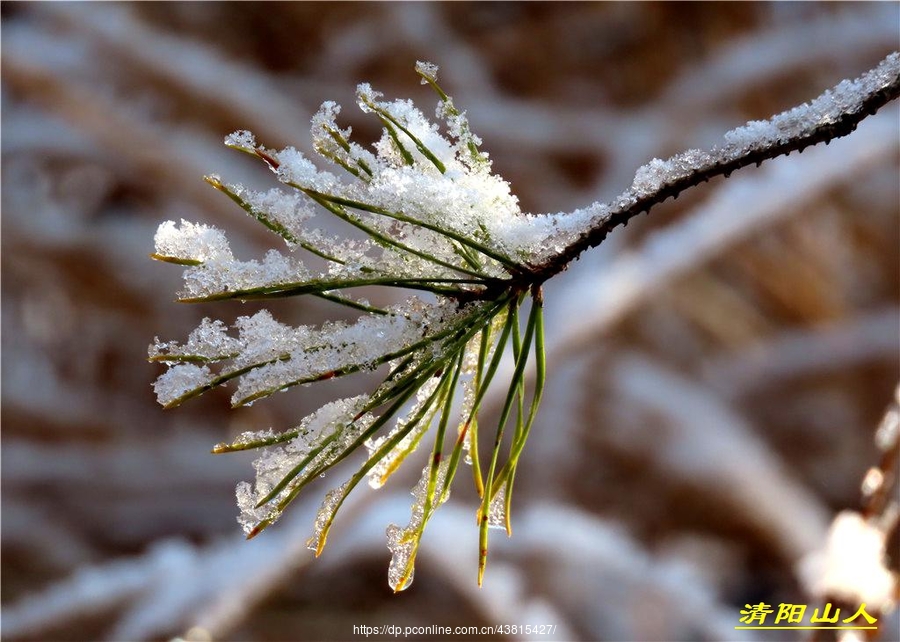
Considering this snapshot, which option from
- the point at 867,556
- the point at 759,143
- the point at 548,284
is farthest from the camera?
the point at 548,284

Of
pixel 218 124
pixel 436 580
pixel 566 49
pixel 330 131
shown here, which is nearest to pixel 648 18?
pixel 566 49

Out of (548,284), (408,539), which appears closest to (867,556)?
(408,539)

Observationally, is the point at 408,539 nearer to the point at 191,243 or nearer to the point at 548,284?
the point at 191,243

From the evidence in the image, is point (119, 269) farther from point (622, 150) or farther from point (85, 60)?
point (622, 150)

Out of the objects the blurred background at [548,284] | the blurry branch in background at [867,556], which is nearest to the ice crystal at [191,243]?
the blurry branch in background at [867,556]

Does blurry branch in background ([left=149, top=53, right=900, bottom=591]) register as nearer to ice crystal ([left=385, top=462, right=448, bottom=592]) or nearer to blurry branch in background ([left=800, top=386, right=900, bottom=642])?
ice crystal ([left=385, top=462, right=448, bottom=592])

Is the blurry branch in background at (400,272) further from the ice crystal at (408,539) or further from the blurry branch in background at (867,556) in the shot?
the blurry branch in background at (867,556)
